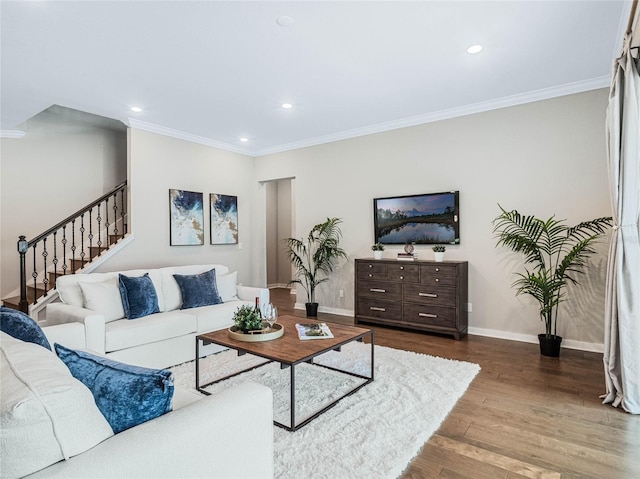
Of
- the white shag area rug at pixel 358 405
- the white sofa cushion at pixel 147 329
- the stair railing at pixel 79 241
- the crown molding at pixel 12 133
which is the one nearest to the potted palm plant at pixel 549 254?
the white shag area rug at pixel 358 405

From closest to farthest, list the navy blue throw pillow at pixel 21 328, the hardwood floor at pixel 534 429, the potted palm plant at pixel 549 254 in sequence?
the navy blue throw pillow at pixel 21 328 → the hardwood floor at pixel 534 429 → the potted palm plant at pixel 549 254

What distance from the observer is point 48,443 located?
3.01 ft

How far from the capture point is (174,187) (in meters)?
5.48

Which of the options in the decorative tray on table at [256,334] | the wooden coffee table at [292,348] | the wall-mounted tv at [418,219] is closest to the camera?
the wooden coffee table at [292,348]

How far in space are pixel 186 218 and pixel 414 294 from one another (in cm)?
358

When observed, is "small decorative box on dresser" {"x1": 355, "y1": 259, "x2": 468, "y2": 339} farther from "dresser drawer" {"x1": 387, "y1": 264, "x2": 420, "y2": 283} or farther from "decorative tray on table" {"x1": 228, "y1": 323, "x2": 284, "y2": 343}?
"decorative tray on table" {"x1": 228, "y1": 323, "x2": 284, "y2": 343}

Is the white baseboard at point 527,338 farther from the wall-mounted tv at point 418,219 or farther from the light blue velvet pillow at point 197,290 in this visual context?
the light blue velvet pillow at point 197,290

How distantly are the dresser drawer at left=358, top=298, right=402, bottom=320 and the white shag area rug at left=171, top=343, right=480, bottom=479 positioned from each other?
94 centimetres

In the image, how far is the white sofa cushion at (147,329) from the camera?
3109mm

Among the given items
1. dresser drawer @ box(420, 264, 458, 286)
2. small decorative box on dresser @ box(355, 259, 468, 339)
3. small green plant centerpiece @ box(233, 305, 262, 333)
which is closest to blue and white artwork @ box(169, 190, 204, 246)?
small decorative box on dresser @ box(355, 259, 468, 339)

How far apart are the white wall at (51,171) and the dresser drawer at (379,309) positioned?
464 cm

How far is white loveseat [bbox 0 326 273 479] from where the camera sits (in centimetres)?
90

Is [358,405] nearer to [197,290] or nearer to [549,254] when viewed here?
[197,290]

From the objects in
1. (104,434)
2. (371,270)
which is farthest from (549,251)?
(104,434)
